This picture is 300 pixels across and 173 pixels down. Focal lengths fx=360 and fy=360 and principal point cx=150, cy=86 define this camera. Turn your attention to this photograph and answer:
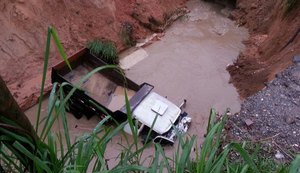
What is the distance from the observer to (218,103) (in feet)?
23.8

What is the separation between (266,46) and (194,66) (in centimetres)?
171

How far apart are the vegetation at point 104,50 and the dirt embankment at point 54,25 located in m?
0.39

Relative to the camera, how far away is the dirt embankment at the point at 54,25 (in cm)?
704

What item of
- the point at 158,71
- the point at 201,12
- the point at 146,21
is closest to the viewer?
the point at 158,71

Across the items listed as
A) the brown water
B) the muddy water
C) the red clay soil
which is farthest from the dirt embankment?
the red clay soil

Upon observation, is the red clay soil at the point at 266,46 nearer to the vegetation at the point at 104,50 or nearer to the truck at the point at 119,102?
the truck at the point at 119,102

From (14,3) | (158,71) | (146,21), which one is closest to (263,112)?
(158,71)

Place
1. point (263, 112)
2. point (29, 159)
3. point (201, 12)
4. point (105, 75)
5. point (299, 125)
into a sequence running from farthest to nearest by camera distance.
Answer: point (201, 12) → point (105, 75) → point (263, 112) → point (299, 125) → point (29, 159)

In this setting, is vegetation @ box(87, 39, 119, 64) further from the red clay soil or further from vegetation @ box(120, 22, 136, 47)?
the red clay soil

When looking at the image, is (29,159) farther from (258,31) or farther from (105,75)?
(258,31)

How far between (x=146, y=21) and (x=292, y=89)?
4.05 metres

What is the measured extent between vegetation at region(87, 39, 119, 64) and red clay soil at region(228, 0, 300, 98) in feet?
8.60

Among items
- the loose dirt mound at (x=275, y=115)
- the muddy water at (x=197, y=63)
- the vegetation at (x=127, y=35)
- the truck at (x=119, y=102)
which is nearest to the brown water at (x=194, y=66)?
the muddy water at (x=197, y=63)

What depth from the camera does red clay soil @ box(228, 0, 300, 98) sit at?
734 cm
